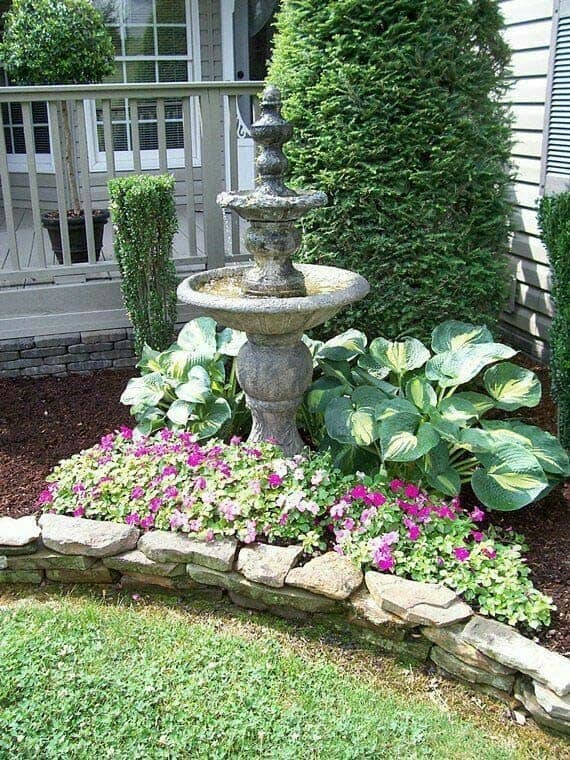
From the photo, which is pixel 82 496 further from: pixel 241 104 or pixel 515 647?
pixel 241 104

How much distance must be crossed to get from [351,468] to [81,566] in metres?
1.20

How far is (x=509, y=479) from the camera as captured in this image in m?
2.82

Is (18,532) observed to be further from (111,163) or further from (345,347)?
(111,163)

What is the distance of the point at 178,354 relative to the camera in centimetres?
359

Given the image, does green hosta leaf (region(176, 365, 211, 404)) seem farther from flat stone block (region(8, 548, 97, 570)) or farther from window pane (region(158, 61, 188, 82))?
window pane (region(158, 61, 188, 82))

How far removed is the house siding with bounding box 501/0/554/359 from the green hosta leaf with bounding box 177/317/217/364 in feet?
6.67

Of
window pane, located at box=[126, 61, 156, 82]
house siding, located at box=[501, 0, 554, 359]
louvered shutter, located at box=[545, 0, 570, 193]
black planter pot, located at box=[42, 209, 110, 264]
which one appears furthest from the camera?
window pane, located at box=[126, 61, 156, 82]

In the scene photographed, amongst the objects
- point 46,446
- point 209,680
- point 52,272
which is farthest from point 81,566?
point 52,272

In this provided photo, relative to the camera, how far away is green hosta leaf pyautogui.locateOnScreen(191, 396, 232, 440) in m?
3.37

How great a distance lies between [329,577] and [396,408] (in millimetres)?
762

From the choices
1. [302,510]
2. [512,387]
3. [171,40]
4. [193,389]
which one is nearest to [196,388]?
[193,389]

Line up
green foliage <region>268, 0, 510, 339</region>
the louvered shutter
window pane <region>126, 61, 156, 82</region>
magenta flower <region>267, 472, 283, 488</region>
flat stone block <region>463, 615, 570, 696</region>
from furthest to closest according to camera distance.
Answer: window pane <region>126, 61, 156, 82</region> → the louvered shutter → green foliage <region>268, 0, 510, 339</region> → magenta flower <region>267, 472, 283, 488</region> → flat stone block <region>463, 615, 570, 696</region>

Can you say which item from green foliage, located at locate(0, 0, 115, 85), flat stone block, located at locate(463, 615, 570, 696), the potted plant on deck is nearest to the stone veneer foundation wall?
flat stone block, located at locate(463, 615, 570, 696)

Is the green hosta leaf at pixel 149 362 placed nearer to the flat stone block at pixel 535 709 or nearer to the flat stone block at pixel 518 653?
the flat stone block at pixel 518 653
